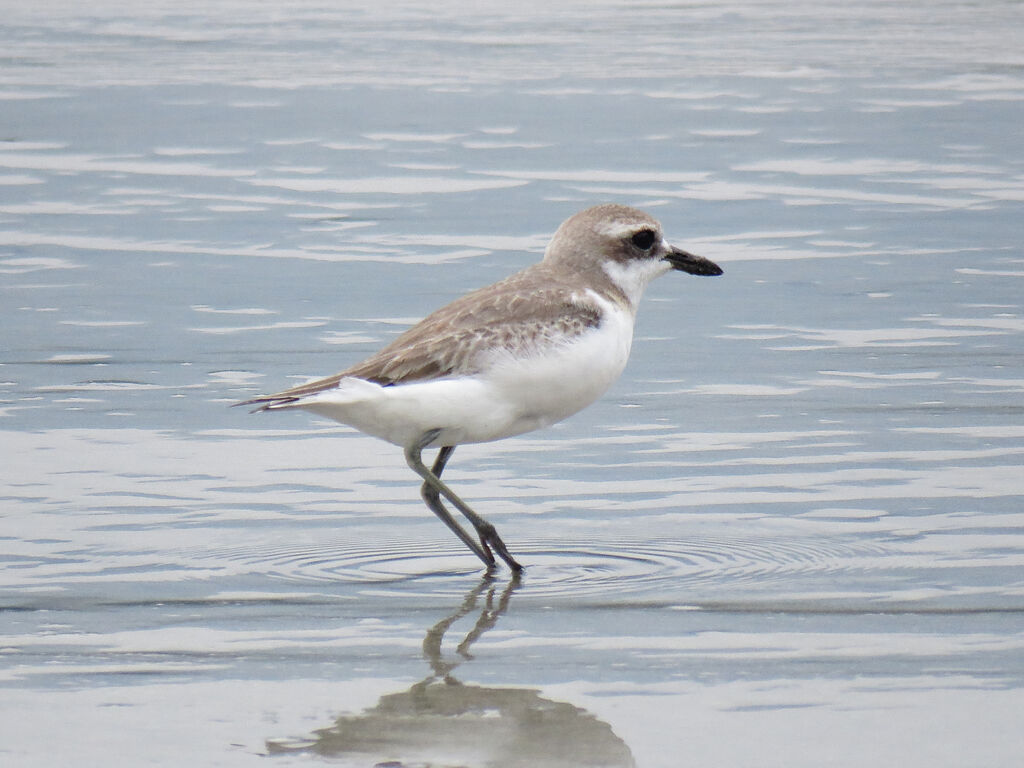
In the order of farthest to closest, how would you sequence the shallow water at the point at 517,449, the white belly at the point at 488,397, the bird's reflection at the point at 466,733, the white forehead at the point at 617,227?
1. the white forehead at the point at 617,227
2. the white belly at the point at 488,397
3. the shallow water at the point at 517,449
4. the bird's reflection at the point at 466,733

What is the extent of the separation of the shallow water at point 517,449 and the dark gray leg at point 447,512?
0.08m

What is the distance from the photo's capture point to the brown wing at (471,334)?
6.24 m

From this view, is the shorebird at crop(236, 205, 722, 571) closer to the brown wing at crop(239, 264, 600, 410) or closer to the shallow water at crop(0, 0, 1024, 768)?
the brown wing at crop(239, 264, 600, 410)

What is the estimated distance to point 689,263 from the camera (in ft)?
Result: 23.8

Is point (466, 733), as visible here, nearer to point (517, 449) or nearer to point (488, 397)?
point (488, 397)

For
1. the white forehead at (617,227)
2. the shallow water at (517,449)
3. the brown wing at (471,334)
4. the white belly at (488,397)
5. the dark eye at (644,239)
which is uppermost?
the white forehead at (617,227)

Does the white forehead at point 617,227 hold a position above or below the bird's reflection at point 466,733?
above

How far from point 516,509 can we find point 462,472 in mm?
527

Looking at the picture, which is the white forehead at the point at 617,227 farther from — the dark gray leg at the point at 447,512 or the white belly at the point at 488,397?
the dark gray leg at the point at 447,512

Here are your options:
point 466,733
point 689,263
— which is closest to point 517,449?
point 689,263

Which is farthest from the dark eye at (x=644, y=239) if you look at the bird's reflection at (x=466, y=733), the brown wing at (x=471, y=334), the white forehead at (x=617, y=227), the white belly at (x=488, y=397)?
the bird's reflection at (x=466, y=733)

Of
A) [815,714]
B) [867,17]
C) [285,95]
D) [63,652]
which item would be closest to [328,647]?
[63,652]

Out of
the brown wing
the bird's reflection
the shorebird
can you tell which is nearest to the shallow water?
the bird's reflection

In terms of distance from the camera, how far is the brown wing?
6238 mm
